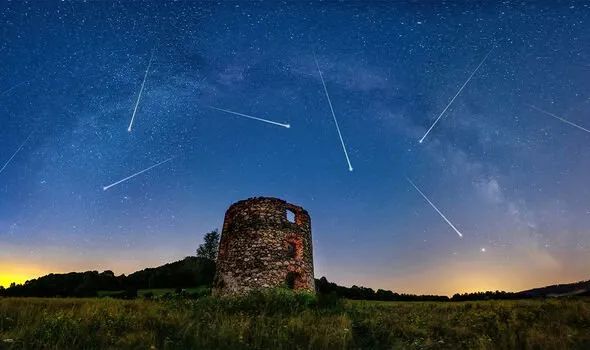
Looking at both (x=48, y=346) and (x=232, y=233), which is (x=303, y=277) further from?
(x=48, y=346)

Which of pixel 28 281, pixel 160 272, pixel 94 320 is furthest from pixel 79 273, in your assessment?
pixel 94 320

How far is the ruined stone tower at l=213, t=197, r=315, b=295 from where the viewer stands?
1816 cm

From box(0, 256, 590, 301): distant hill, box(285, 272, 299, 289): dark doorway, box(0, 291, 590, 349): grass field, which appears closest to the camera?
box(0, 291, 590, 349): grass field

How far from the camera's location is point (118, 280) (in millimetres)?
60125

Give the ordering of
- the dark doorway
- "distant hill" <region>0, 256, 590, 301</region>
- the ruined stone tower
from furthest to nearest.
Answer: "distant hill" <region>0, 256, 590, 301</region>, the dark doorway, the ruined stone tower

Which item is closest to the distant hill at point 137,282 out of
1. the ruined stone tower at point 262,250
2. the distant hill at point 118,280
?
the distant hill at point 118,280

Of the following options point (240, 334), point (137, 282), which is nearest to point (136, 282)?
point (137, 282)

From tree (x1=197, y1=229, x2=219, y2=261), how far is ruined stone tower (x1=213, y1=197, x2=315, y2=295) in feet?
166

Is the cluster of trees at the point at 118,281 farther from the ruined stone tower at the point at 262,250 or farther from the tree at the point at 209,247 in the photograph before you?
the ruined stone tower at the point at 262,250

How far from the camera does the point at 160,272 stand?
56188 mm

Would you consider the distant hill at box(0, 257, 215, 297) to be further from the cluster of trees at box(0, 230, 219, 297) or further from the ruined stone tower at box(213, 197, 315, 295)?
the ruined stone tower at box(213, 197, 315, 295)

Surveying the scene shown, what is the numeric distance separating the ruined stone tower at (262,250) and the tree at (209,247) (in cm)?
5060

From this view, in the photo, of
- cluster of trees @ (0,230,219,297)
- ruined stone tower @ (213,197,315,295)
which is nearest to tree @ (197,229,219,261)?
cluster of trees @ (0,230,219,297)

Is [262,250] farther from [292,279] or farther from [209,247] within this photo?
[209,247]
